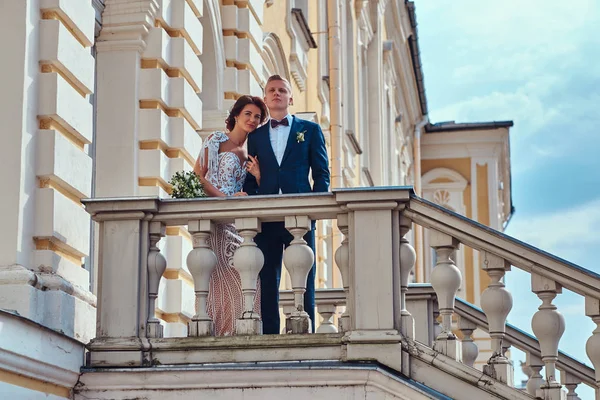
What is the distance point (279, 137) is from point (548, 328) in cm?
188

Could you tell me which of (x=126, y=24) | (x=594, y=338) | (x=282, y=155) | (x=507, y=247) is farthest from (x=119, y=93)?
(x=594, y=338)

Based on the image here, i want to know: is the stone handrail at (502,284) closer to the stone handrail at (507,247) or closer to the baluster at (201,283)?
the stone handrail at (507,247)

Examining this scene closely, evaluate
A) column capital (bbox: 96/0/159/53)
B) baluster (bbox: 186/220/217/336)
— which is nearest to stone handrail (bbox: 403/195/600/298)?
baluster (bbox: 186/220/217/336)

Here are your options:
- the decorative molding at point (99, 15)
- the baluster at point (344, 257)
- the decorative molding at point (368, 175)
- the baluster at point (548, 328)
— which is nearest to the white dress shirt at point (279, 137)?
the baluster at point (344, 257)

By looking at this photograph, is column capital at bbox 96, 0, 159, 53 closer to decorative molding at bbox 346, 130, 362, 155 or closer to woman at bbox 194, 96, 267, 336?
woman at bbox 194, 96, 267, 336

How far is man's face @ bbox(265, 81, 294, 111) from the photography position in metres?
6.98

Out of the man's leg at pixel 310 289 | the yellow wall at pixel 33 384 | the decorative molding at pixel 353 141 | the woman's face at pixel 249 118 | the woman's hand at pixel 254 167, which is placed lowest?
the yellow wall at pixel 33 384

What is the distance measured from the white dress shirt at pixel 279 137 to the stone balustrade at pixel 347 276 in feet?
2.30

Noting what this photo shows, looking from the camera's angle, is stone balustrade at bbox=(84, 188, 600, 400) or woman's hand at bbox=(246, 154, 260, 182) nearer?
stone balustrade at bbox=(84, 188, 600, 400)

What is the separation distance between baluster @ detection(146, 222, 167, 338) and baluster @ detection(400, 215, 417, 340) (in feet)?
3.94

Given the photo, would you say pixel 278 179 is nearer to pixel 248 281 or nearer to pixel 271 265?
pixel 271 265

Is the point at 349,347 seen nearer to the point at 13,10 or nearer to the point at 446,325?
the point at 446,325

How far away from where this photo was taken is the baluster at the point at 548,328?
6020mm

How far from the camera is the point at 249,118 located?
287 inches
